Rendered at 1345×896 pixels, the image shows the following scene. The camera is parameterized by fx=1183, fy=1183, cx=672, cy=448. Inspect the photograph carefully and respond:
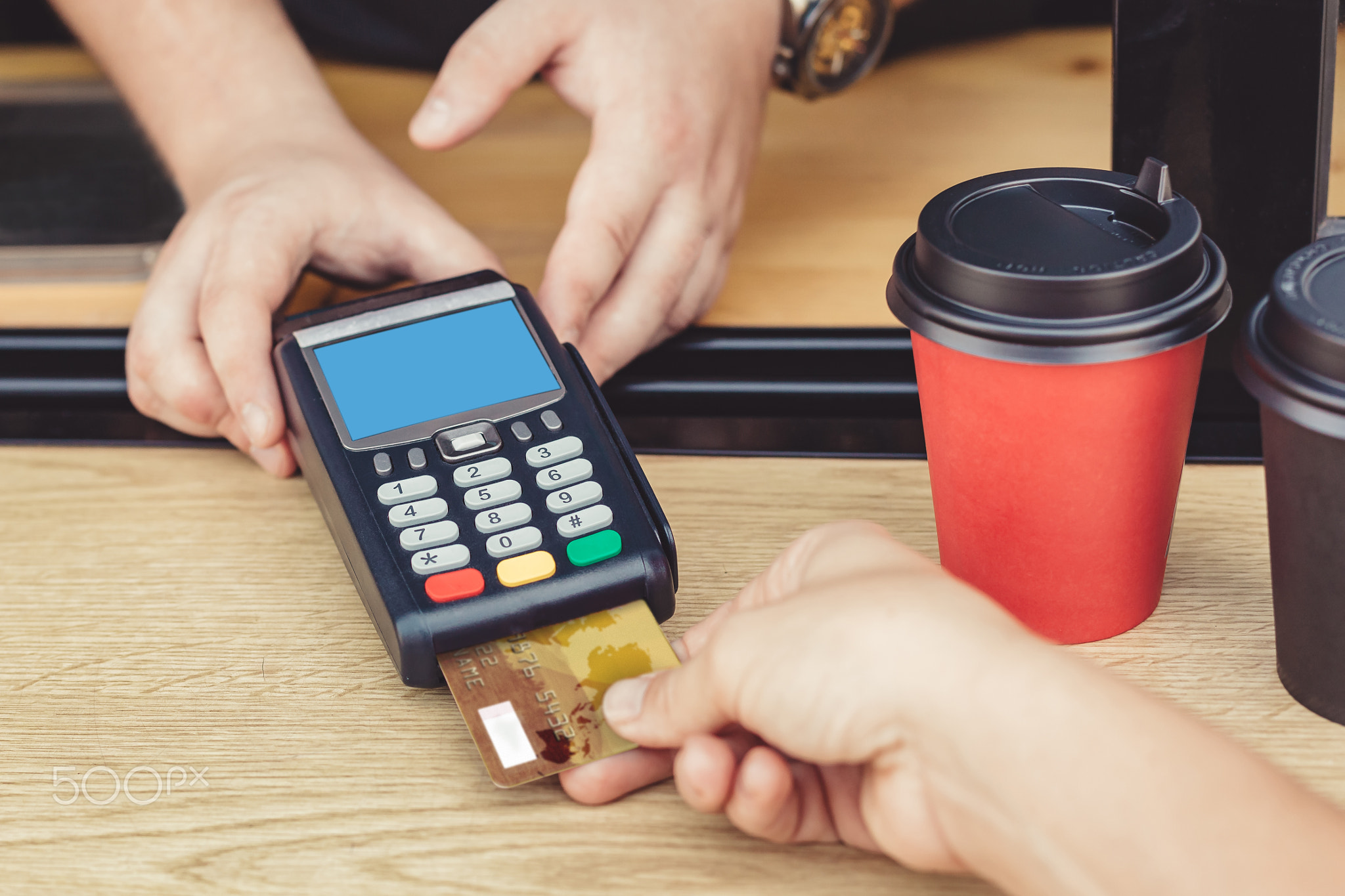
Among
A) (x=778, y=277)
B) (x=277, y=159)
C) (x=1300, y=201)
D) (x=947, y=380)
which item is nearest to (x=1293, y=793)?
(x=947, y=380)

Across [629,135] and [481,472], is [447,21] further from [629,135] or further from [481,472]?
[481,472]

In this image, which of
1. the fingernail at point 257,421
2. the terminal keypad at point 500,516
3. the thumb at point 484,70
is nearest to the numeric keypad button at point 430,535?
the terminal keypad at point 500,516

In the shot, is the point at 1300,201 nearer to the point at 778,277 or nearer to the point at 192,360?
the point at 778,277

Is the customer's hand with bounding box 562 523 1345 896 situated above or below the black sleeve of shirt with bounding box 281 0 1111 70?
below

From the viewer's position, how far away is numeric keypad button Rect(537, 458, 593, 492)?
0.48 meters

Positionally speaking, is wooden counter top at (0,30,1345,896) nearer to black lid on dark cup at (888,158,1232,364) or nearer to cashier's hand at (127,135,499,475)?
cashier's hand at (127,135,499,475)

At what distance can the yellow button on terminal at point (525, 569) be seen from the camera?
448mm

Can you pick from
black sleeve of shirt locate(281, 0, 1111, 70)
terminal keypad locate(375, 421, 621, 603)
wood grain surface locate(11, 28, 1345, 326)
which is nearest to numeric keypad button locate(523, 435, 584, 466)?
terminal keypad locate(375, 421, 621, 603)

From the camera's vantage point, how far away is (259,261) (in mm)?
626

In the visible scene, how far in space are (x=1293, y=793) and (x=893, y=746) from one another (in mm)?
108

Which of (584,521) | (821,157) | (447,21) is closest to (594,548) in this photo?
(584,521)

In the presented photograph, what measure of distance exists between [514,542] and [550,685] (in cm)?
6

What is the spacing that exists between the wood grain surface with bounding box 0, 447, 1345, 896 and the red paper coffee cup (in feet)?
0.14

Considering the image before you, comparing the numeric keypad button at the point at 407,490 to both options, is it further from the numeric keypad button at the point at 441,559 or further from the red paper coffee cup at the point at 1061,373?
the red paper coffee cup at the point at 1061,373
